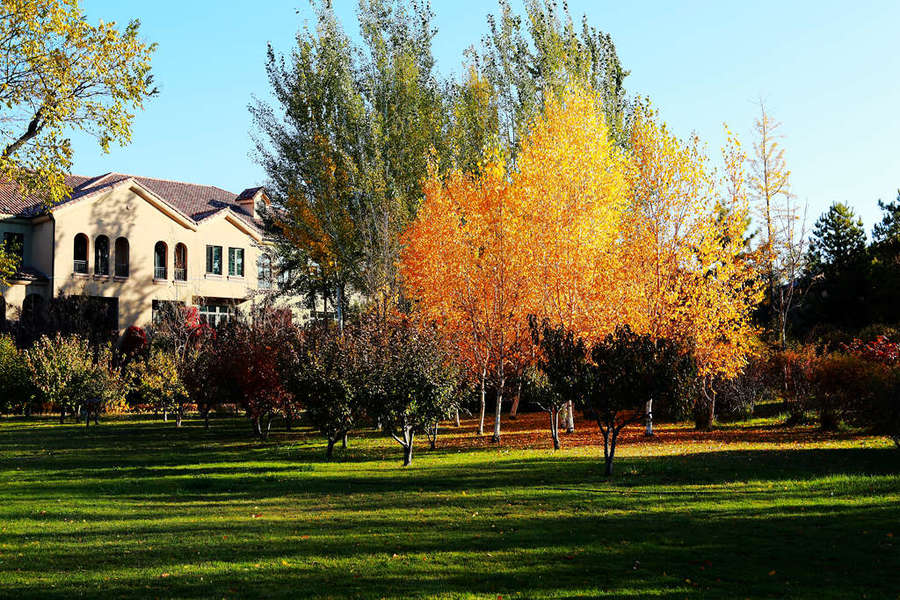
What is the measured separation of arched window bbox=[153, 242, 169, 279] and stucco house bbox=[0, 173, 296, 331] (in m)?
0.06

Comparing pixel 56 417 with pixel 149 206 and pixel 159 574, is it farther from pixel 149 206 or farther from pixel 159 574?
pixel 159 574

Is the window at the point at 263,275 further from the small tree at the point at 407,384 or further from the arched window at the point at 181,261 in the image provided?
the small tree at the point at 407,384

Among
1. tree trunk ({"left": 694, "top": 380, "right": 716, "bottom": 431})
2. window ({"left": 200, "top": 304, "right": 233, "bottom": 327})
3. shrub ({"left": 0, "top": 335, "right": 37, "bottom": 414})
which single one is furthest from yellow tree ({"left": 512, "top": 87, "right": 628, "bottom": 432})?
window ({"left": 200, "top": 304, "right": 233, "bottom": 327})

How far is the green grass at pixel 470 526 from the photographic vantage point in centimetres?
821

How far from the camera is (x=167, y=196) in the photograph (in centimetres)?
5059

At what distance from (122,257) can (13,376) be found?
44.2 ft

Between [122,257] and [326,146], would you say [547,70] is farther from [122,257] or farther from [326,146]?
[122,257]

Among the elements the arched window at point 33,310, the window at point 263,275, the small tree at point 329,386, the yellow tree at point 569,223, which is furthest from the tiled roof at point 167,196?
the yellow tree at point 569,223

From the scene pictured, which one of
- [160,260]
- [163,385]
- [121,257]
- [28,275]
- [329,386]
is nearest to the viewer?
[329,386]

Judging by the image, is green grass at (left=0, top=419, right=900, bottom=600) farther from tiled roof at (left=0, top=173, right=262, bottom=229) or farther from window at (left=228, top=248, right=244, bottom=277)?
window at (left=228, top=248, right=244, bottom=277)

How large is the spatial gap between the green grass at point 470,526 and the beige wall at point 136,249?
2394 cm

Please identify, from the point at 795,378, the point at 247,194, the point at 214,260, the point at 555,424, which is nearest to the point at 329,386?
the point at 555,424

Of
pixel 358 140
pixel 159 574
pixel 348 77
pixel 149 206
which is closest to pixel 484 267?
pixel 358 140

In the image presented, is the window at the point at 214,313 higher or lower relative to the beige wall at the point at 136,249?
lower
